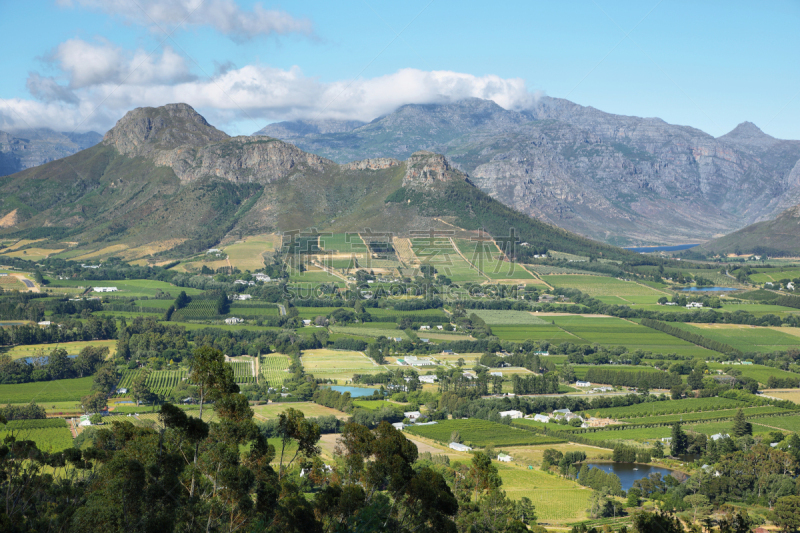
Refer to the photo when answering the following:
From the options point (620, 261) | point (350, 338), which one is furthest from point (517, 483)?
point (620, 261)

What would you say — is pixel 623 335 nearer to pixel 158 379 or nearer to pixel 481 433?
pixel 481 433

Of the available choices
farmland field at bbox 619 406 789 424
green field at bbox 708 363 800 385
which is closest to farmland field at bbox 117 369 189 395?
farmland field at bbox 619 406 789 424

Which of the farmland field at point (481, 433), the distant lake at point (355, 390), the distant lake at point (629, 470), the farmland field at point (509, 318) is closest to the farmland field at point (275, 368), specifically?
the distant lake at point (355, 390)

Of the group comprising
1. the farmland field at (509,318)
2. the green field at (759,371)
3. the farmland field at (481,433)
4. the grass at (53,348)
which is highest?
the farmland field at (509,318)

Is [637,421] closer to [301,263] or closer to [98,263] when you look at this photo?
[301,263]

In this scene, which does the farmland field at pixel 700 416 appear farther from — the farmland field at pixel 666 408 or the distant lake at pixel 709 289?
the distant lake at pixel 709 289

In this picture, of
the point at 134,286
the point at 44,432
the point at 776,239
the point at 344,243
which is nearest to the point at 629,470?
the point at 44,432
